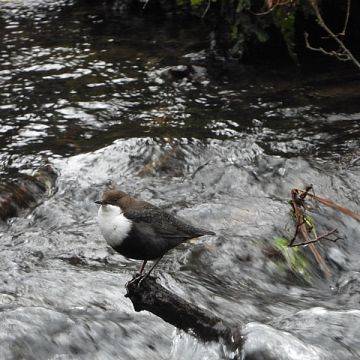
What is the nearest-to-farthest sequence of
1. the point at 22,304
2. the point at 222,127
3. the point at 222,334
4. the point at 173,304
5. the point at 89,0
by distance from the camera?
the point at 173,304
the point at 222,334
the point at 22,304
the point at 222,127
the point at 89,0

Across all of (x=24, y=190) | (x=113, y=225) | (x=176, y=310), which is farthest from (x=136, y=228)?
(x=24, y=190)

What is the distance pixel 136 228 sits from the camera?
3766 millimetres

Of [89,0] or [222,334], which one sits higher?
[222,334]

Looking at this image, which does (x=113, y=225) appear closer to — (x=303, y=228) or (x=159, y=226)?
(x=159, y=226)

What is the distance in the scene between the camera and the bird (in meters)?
3.70

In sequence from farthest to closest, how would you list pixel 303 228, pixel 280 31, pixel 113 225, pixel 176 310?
pixel 280 31 < pixel 303 228 < pixel 113 225 < pixel 176 310

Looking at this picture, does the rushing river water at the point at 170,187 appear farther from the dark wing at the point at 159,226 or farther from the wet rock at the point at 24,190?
the dark wing at the point at 159,226

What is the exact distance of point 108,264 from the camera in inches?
204

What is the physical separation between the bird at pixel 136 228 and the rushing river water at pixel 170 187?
55cm

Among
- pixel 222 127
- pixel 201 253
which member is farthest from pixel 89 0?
pixel 201 253

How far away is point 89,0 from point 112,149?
7.56 meters

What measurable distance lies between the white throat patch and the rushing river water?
683 millimetres

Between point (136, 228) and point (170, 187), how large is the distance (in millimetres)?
2815

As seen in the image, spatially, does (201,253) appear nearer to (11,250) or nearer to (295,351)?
(11,250)
